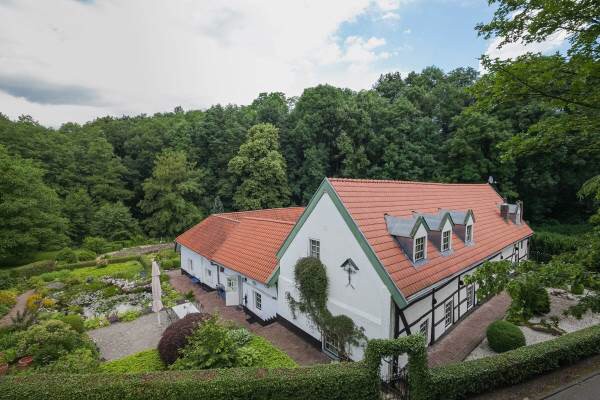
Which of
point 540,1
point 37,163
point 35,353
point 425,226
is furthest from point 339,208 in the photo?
point 37,163

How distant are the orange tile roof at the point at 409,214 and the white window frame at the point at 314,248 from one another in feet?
7.41

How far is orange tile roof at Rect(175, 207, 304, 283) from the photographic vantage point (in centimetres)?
1509

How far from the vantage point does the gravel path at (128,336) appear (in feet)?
41.0

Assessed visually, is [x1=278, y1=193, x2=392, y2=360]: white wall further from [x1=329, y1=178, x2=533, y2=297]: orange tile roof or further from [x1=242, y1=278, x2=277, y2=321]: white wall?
[x1=242, y1=278, x2=277, y2=321]: white wall

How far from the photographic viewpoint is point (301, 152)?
129 feet

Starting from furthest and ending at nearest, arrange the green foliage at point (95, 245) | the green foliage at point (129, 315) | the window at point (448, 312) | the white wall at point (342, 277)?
1. the green foliage at point (95, 245)
2. the green foliage at point (129, 315)
3. the window at point (448, 312)
4. the white wall at point (342, 277)

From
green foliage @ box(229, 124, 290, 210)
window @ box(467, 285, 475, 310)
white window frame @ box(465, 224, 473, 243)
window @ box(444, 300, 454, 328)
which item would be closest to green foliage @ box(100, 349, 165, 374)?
window @ box(444, 300, 454, 328)

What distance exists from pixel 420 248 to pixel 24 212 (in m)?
34.2

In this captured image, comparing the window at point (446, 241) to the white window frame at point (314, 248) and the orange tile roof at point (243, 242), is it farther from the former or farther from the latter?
the orange tile roof at point (243, 242)

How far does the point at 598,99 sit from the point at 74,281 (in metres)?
28.6

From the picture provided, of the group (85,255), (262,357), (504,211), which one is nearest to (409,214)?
(262,357)

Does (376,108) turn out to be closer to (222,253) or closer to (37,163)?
(222,253)

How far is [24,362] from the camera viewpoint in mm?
9773

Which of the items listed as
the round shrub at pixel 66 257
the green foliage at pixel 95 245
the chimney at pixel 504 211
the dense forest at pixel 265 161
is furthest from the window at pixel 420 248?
the green foliage at pixel 95 245
